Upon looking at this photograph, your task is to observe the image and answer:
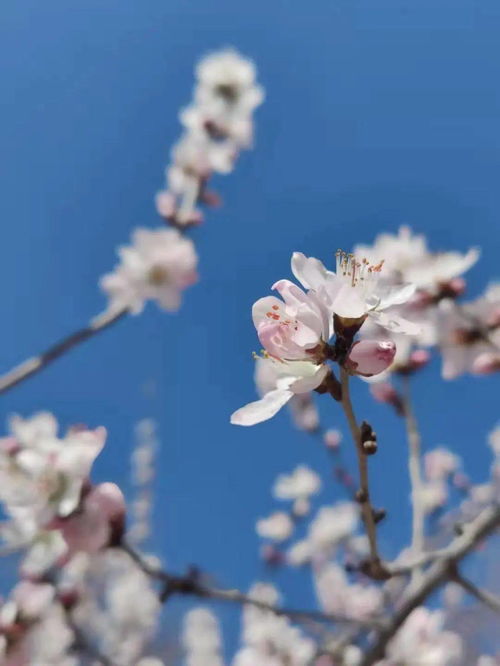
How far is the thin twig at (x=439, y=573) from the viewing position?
147 centimetres

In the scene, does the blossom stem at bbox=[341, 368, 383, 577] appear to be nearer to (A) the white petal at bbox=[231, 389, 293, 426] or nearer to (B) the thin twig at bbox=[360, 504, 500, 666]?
(A) the white petal at bbox=[231, 389, 293, 426]

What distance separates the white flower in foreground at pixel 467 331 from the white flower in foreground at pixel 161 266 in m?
1.74

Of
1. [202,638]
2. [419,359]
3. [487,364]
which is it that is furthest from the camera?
[202,638]

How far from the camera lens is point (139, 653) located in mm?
5797

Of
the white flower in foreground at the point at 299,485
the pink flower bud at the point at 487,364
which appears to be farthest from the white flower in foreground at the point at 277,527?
the pink flower bud at the point at 487,364

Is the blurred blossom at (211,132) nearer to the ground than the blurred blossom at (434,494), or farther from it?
farther from it

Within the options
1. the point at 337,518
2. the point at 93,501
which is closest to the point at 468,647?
the point at 337,518

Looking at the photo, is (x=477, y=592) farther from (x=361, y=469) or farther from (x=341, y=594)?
(x=341, y=594)

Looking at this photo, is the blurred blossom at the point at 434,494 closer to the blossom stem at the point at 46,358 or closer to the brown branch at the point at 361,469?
the blossom stem at the point at 46,358

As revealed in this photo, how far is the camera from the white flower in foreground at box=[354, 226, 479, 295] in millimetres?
1963

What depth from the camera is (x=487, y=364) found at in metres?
1.84

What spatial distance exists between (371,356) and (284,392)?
0.13 m

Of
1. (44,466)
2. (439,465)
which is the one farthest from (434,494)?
(44,466)

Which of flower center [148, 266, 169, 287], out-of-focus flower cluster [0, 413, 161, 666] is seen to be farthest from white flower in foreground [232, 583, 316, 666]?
flower center [148, 266, 169, 287]
